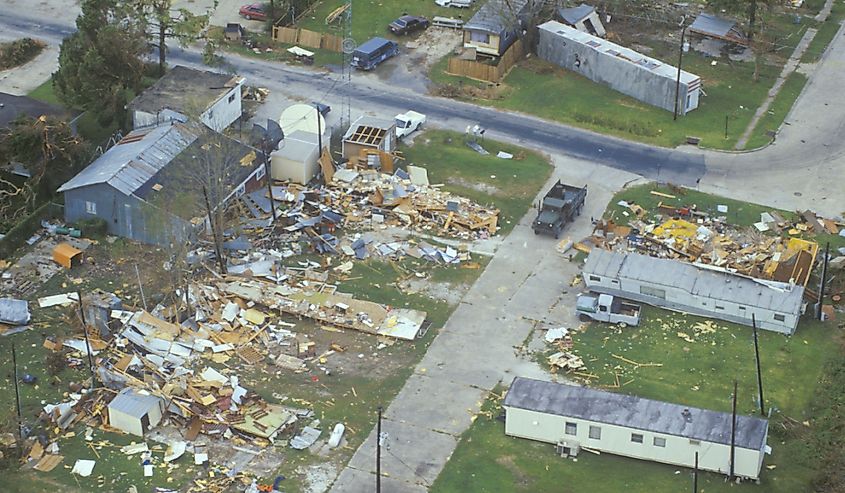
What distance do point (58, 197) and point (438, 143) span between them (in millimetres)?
24521

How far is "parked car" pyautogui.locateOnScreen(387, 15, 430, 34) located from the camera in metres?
105

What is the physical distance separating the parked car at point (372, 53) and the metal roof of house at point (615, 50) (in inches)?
442

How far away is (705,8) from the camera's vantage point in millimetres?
108375

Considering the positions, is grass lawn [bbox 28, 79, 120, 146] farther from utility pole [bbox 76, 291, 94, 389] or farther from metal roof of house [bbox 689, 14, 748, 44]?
metal roof of house [bbox 689, 14, 748, 44]

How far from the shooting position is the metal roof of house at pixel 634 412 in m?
61.6

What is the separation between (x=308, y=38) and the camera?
10319 centimetres

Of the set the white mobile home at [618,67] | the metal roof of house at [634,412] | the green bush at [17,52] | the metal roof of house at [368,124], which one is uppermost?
the white mobile home at [618,67]

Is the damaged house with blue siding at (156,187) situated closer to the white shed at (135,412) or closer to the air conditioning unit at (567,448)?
the white shed at (135,412)

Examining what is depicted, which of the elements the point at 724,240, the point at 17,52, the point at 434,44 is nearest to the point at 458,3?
the point at 434,44

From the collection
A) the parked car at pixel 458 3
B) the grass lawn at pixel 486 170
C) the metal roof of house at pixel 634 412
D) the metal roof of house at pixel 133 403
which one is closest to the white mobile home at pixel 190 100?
the grass lawn at pixel 486 170

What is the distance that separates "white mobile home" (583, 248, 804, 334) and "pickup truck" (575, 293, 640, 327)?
1.16 m

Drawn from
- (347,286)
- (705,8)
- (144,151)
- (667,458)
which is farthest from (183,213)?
(705,8)

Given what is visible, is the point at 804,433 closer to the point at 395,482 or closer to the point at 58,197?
the point at 395,482

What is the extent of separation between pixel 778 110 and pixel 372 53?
28324 mm
